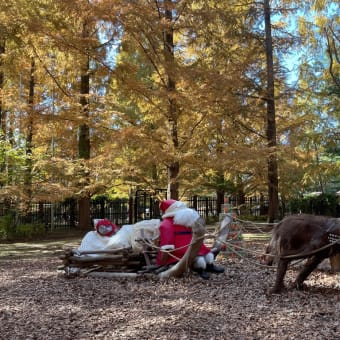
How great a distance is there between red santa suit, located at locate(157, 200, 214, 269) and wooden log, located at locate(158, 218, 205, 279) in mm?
163

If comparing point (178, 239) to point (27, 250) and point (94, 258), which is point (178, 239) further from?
point (27, 250)

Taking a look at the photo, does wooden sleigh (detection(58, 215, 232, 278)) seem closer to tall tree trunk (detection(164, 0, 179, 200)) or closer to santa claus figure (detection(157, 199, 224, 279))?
santa claus figure (detection(157, 199, 224, 279))

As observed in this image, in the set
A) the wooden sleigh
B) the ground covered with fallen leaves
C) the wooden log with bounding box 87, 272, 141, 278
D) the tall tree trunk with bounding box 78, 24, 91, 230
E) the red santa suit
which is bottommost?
the ground covered with fallen leaves

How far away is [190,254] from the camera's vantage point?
265 inches

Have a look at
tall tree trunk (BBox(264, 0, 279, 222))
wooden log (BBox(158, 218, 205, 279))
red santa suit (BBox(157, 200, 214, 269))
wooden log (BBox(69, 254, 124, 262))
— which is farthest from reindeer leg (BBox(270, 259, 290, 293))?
tall tree trunk (BBox(264, 0, 279, 222))

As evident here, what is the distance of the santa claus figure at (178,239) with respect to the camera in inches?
274

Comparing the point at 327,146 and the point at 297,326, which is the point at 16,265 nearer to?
the point at 297,326

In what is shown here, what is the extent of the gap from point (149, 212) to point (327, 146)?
9556mm

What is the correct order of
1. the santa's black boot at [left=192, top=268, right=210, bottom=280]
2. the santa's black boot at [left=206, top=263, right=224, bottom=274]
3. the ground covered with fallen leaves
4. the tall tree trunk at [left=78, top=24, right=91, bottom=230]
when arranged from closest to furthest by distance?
the ground covered with fallen leaves, the santa's black boot at [left=192, top=268, right=210, bottom=280], the santa's black boot at [left=206, top=263, right=224, bottom=274], the tall tree trunk at [left=78, top=24, right=91, bottom=230]

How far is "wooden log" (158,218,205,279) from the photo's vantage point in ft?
21.8

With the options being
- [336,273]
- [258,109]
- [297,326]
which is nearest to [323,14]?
[258,109]

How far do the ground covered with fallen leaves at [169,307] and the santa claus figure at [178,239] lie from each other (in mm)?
200

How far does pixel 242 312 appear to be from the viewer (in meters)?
4.86

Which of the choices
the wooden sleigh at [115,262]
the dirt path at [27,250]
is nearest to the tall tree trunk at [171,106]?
the dirt path at [27,250]
